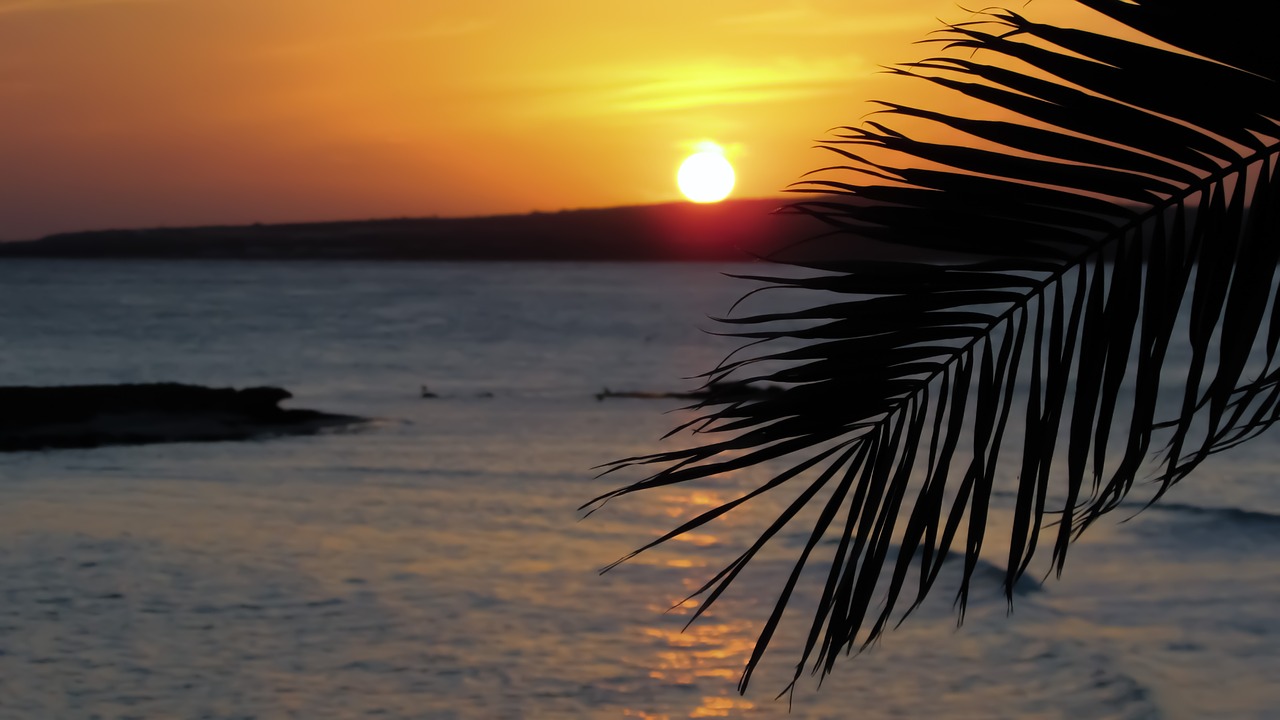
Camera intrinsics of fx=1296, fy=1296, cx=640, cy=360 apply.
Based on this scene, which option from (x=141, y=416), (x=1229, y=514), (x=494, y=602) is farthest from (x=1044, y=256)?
(x=141, y=416)

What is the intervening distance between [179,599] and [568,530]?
13.4 ft

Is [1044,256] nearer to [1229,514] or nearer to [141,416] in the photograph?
[1229,514]

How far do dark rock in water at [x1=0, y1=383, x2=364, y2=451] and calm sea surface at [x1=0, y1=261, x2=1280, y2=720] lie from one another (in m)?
1.07

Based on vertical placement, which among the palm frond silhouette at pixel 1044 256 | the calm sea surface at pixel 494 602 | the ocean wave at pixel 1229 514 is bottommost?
the ocean wave at pixel 1229 514

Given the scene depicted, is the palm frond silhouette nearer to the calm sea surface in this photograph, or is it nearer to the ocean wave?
the calm sea surface

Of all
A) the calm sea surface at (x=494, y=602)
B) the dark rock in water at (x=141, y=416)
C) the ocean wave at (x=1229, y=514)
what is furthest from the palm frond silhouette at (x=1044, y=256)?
the dark rock in water at (x=141, y=416)

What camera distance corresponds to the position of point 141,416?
2139cm

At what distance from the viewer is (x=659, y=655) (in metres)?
8.46

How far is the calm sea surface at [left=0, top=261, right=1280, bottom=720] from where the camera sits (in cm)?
779

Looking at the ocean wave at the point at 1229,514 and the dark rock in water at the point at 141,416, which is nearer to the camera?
the ocean wave at the point at 1229,514

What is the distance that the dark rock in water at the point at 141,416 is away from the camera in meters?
19.5

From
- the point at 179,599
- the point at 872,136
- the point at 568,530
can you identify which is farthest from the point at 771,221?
the point at 568,530

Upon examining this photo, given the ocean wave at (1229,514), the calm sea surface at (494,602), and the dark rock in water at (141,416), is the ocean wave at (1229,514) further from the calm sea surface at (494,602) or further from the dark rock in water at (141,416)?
the dark rock in water at (141,416)

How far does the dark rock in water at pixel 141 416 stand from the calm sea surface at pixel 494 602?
1.07m
